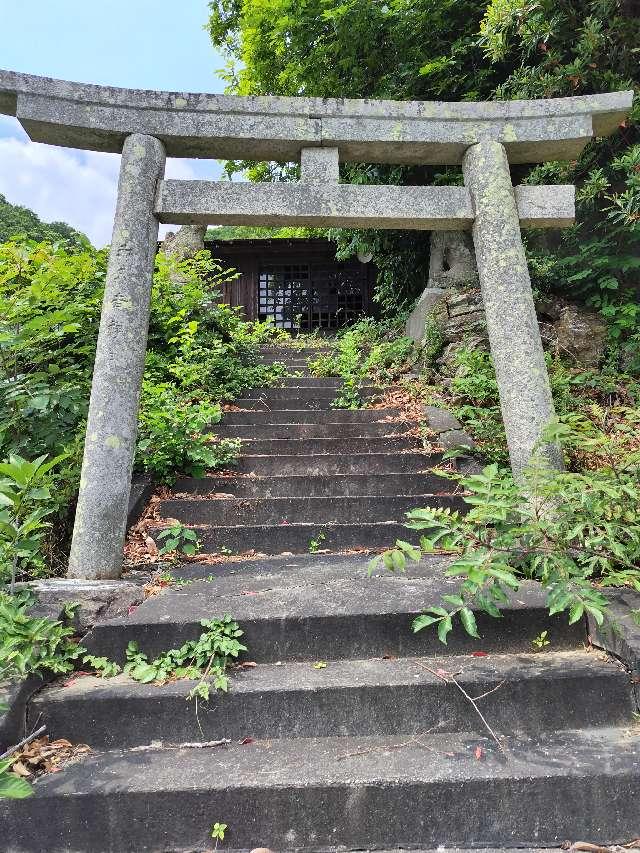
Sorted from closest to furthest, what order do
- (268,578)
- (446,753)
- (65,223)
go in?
(446,753) < (268,578) < (65,223)

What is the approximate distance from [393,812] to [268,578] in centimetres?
141

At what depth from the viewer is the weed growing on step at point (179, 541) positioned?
3.47m

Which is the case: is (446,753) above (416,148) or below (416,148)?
below

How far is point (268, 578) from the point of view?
9.79 feet

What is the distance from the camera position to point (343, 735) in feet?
6.84

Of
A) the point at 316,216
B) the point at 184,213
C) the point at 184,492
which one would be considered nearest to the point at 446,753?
the point at 184,492

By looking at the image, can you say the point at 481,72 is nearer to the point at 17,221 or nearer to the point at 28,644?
the point at 28,644

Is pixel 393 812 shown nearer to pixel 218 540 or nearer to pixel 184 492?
pixel 218 540

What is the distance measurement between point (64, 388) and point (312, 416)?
2.65 m

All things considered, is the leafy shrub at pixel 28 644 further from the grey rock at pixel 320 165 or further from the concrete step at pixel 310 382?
the concrete step at pixel 310 382

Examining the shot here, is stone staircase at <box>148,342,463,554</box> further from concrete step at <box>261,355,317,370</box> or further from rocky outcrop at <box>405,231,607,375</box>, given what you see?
concrete step at <box>261,355,317,370</box>

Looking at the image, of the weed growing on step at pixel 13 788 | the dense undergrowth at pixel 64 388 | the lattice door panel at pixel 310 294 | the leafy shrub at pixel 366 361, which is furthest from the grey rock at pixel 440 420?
the lattice door panel at pixel 310 294

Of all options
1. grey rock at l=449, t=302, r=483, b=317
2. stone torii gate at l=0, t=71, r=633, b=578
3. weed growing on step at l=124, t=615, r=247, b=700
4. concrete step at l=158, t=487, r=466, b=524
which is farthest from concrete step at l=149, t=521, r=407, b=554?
grey rock at l=449, t=302, r=483, b=317

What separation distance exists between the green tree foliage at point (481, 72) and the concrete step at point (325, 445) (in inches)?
A: 124
